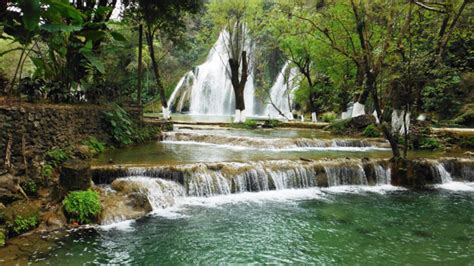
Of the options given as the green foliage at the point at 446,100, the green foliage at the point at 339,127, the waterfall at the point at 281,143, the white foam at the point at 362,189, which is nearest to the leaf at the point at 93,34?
the waterfall at the point at 281,143

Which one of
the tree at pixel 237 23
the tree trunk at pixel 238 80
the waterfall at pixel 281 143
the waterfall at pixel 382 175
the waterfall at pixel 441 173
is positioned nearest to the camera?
the waterfall at pixel 382 175

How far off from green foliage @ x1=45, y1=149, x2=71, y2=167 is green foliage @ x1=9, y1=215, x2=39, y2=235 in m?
2.24

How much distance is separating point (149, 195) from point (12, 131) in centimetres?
315

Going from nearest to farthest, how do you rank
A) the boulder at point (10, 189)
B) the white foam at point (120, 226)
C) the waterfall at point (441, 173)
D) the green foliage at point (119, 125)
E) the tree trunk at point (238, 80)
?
the boulder at point (10, 189) < the white foam at point (120, 226) < the waterfall at point (441, 173) < the green foliage at point (119, 125) < the tree trunk at point (238, 80)

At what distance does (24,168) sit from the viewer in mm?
7402

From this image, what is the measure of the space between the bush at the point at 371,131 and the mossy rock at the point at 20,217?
1475cm

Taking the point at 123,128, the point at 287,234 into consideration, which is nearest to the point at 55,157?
the point at 123,128

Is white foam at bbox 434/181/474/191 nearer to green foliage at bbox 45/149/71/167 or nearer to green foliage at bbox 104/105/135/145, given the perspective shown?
green foliage at bbox 45/149/71/167

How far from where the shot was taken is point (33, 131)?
319 inches

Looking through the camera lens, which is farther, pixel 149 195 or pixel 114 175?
pixel 114 175

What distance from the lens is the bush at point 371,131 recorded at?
670 inches

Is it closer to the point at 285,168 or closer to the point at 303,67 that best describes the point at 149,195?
the point at 285,168

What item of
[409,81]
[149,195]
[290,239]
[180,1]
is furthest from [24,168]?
[180,1]

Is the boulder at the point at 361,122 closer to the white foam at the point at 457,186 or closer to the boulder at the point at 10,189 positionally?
the white foam at the point at 457,186
